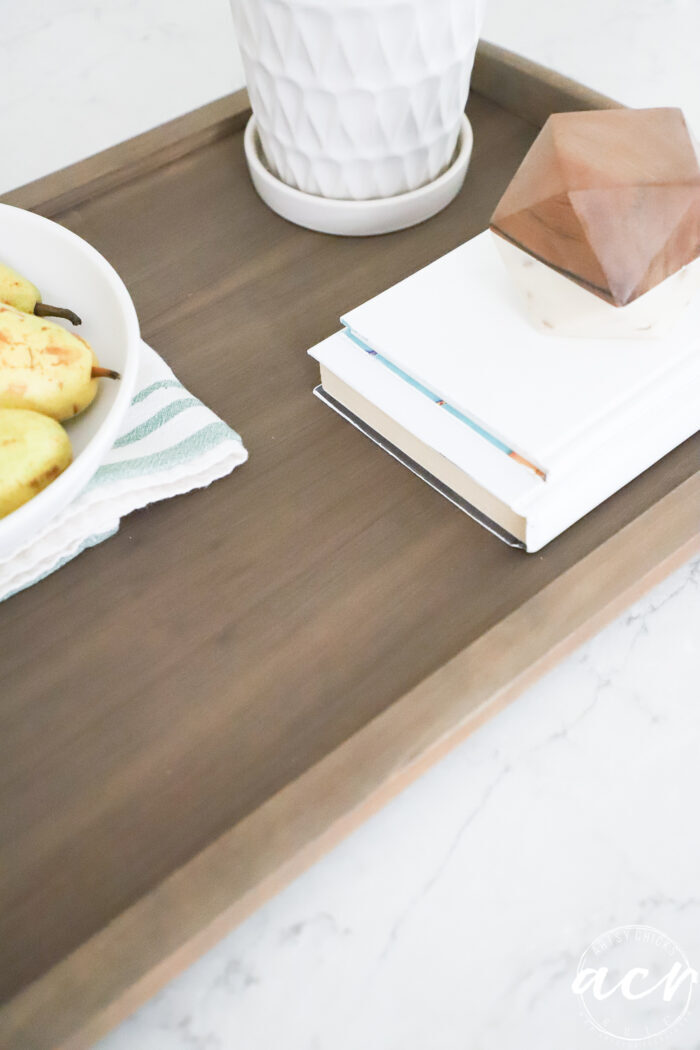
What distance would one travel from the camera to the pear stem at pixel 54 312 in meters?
0.40

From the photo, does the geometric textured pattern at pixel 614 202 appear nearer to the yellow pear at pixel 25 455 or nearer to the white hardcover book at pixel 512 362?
the white hardcover book at pixel 512 362

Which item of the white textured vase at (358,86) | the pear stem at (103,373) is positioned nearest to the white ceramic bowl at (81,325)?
the pear stem at (103,373)

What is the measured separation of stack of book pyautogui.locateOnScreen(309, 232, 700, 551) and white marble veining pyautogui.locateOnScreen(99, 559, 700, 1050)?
9 cm

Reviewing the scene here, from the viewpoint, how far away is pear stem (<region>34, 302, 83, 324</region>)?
0.40 metres

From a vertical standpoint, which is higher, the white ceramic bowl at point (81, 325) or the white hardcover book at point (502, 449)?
the white ceramic bowl at point (81, 325)

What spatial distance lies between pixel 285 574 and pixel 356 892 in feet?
0.40

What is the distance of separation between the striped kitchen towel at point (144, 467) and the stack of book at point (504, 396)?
6 centimetres

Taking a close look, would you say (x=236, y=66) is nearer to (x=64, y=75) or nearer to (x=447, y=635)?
(x=64, y=75)

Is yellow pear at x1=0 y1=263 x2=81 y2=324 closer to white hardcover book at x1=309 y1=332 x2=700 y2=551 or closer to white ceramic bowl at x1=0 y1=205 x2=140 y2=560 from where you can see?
white ceramic bowl at x1=0 y1=205 x2=140 y2=560

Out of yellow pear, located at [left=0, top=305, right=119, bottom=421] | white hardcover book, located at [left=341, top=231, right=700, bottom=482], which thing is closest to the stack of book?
white hardcover book, located at [left=341, top=231, right=700, bottom=482]

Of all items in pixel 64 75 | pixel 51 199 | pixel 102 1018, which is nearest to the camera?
pixel 102 1018

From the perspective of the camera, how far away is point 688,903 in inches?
13.6

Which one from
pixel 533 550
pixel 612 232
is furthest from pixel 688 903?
pixel 612 232

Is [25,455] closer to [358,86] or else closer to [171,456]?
[171,456]
